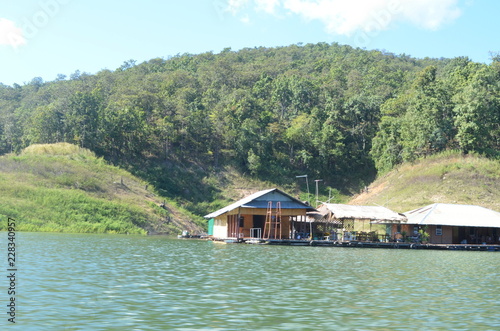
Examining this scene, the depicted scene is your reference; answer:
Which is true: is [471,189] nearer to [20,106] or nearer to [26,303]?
[26,303]

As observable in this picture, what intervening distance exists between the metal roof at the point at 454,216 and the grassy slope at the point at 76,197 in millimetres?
29194

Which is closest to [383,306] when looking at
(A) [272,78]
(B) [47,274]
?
(B) [47,274]

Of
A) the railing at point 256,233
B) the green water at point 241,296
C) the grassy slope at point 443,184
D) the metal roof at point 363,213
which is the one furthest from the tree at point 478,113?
the green water at point 241,296

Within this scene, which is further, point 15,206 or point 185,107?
point 185,107

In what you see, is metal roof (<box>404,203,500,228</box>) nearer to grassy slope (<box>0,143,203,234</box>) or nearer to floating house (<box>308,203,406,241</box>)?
floating house (<box>308,203,406,241</box>)

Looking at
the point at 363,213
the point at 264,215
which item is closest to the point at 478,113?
the point at 363,213

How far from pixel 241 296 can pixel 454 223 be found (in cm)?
3809

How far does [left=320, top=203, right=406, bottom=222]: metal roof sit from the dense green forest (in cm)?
2365

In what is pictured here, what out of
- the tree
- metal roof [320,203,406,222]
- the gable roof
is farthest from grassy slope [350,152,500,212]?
the gable roof

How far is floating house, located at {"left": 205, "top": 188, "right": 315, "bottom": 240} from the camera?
164ft

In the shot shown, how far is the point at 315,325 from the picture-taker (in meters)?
13.5

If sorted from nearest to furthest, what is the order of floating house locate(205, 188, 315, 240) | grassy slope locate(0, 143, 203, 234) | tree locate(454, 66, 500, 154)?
floating house locate(205, 188, 315, 240) → grassy slope locate(0, 143, 203, 234) → tree locate(454, 66, 500, 154)

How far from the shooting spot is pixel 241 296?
17297mm

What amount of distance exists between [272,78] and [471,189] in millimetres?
57276
